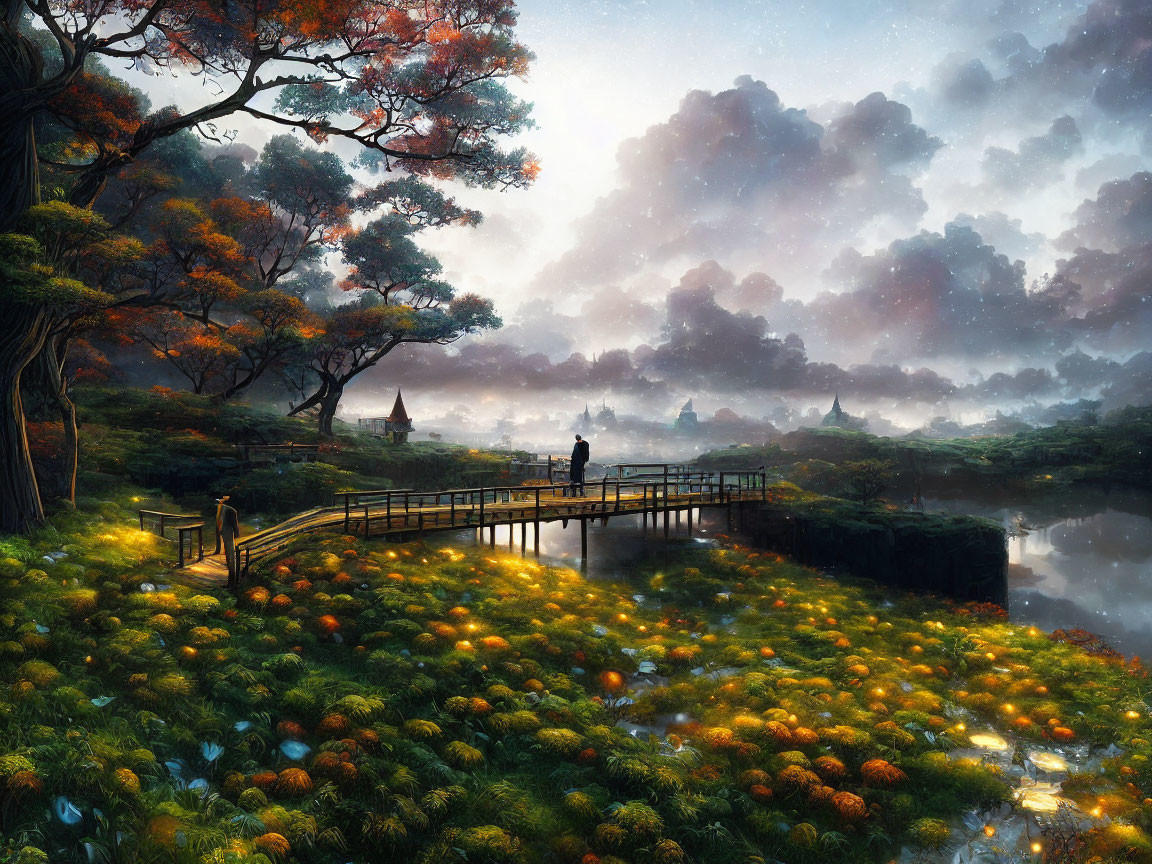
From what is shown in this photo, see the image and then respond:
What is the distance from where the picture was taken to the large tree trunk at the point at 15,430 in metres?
12.0

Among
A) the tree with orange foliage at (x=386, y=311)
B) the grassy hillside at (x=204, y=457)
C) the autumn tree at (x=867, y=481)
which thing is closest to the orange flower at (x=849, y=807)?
the grassy hillside at (x=204, y=457)

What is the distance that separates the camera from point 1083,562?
34188 millimetres

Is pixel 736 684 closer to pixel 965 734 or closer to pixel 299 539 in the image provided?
pixel 965 734

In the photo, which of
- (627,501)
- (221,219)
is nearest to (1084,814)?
(627,501)

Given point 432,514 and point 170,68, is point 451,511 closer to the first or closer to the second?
point 432,514

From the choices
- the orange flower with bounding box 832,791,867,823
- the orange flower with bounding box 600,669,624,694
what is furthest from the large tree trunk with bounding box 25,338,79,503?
the orange flower with bounding box 832,791,867,823

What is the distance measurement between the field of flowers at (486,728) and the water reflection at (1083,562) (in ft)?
51.9

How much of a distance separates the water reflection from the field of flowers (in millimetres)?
15822

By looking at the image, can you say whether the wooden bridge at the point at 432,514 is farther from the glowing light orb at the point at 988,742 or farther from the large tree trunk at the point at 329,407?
the glowing light orb at the point at 988,742

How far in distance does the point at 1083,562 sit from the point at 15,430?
155ft

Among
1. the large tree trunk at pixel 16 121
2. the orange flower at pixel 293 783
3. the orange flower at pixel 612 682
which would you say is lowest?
the orange flower at pixel 612 682

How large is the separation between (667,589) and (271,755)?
1221 centimetres

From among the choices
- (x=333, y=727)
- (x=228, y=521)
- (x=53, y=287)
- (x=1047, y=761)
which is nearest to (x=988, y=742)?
(x=1047, y=761)

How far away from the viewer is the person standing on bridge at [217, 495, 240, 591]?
11.5 m
